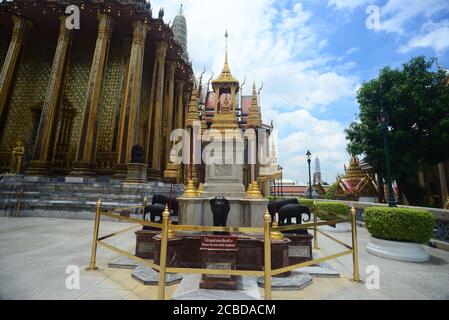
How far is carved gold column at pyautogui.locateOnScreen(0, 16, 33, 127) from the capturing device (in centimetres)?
1563

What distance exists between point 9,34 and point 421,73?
3566cm

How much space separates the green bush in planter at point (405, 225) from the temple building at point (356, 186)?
1404 cm

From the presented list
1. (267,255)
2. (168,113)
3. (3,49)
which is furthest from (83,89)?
(267,255)

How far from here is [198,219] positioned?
521 cm

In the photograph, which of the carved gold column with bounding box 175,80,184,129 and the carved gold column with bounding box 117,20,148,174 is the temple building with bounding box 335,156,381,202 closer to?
the carved gold column with bounding box 117,20,148,174

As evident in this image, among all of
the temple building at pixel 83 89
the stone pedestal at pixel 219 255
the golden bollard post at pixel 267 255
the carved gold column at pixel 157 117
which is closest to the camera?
the golden bollard post at pixel 267 255

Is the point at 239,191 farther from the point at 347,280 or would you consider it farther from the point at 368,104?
the point at 368,104

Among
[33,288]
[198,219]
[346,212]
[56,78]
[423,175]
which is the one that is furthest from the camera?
[423,175]

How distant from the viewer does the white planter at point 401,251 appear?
539 cm

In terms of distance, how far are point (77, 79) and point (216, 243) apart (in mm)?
21982

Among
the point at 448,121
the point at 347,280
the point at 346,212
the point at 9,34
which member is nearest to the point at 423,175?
the point at 448,121

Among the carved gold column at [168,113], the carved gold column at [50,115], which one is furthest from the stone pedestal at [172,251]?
the carved gold column at [168,113]

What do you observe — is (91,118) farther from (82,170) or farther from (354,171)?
(354,171)

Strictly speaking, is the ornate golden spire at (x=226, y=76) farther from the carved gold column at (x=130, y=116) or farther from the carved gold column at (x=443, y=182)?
the carved gold column at (x=443, y=182)
